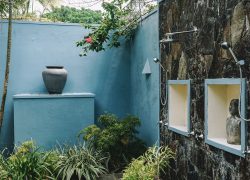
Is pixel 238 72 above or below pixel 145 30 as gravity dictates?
below

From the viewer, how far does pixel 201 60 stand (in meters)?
3.72

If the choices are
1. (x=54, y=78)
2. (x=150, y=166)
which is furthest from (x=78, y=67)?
(x=150, y=166)

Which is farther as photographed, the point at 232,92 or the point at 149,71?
the point at 149,71

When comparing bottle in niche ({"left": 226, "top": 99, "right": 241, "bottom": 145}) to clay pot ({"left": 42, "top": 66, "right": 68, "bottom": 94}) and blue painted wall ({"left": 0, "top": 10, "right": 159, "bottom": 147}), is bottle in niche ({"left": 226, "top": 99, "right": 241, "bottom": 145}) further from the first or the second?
clay pot ({"left": 42, "top": 66, "right": 68, "bottom": 94})

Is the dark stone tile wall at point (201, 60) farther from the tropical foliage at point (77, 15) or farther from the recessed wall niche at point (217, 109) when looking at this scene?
the tropical foliage at point (77, 15)

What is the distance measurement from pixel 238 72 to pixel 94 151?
3423mm

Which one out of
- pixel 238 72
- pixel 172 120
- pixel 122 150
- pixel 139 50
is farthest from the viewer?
pixel 139 50

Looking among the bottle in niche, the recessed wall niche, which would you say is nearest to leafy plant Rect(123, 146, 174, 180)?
the recessed wall niche

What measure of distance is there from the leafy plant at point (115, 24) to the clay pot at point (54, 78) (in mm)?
559

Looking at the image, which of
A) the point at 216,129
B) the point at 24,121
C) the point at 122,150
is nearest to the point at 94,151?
Result: the point at 122,150

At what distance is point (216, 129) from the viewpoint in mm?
3574

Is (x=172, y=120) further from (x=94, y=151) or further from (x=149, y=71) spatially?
(x=94, y=151)

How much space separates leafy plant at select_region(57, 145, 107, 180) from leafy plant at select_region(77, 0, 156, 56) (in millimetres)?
1963

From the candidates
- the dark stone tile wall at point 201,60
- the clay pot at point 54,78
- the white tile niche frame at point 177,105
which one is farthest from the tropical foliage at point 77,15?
the white tile niche frame at point 177,105
